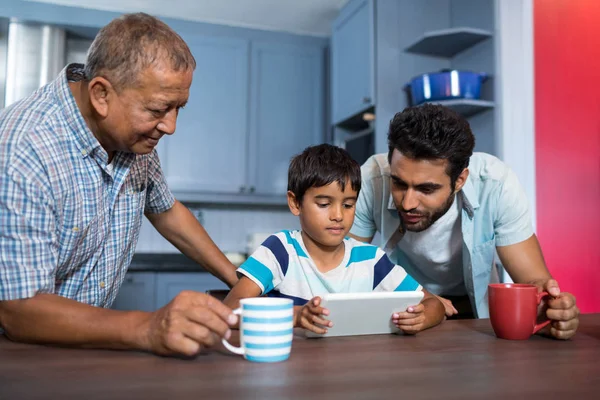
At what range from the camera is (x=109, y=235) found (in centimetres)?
124

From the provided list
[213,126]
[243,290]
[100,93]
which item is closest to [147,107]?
[100,93]

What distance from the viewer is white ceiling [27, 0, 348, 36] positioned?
376 cm

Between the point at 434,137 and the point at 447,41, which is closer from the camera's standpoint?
the point at 434,137

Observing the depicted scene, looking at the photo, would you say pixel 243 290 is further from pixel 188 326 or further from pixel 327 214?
pixel 188 326

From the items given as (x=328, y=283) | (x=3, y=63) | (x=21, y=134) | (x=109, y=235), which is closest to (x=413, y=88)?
(x=328, y=283)

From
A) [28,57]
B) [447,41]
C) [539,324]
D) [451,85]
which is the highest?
[28,57]

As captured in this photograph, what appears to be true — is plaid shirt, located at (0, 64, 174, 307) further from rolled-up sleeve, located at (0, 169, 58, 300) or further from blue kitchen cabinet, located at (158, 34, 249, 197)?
blue kitchen cabinet, located at (158, 34, 249, 197)

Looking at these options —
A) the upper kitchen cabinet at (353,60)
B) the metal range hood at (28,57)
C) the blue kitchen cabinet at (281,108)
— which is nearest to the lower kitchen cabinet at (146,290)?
the blue kitchen cabinet at (281,108)

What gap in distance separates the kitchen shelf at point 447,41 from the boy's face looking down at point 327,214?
187 cm

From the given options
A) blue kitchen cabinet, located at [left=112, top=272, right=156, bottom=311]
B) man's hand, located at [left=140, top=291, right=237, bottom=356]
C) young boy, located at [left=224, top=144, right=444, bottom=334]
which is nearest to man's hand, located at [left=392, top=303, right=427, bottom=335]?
young boy, located at [left=224, top=144, right=444, bottom=334]

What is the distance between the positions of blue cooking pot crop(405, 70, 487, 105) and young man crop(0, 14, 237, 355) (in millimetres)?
1867

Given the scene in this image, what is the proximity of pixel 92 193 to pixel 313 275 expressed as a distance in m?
0.56

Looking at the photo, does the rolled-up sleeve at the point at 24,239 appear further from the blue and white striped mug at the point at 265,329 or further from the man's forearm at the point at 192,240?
the man's forearm at the point at 192,240

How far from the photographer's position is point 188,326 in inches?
31.7
